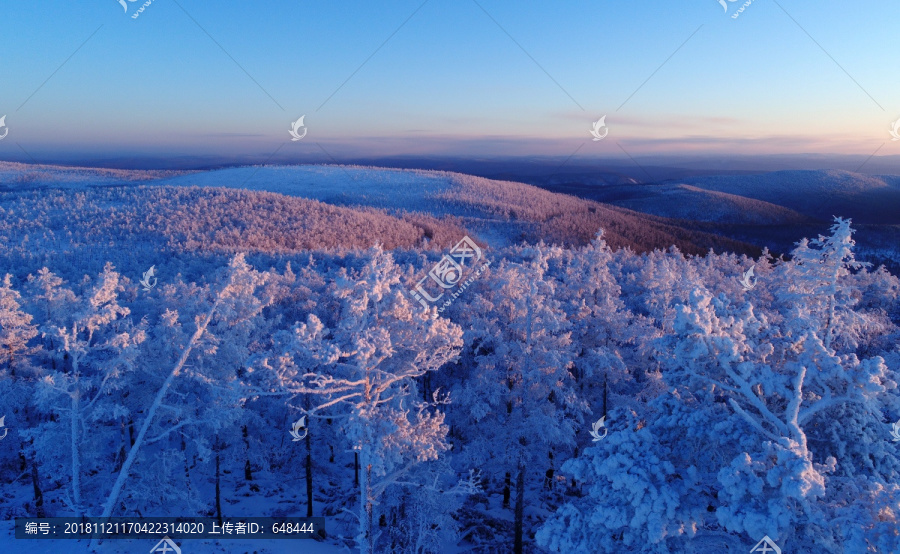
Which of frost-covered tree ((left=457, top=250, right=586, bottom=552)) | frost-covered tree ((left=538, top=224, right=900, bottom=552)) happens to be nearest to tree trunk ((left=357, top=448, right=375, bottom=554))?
frost-covered tree ((left=538, top=224, right=900, bottom=552))

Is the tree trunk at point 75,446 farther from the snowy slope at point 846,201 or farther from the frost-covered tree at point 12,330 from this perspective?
the snowy slope at point 846,201

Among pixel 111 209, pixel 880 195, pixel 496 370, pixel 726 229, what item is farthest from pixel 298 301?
pixel 880 195

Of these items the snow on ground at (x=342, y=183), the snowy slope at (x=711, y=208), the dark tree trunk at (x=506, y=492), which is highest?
the snow on ground at (x=342, y=183)

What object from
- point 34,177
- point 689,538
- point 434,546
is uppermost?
point 34,177

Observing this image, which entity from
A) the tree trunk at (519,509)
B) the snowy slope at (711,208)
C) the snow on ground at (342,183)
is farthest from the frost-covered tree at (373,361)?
the snowy slope at (711,208)

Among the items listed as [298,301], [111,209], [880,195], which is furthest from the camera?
[880,195]

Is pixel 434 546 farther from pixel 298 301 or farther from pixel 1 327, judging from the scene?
pixel 298 301

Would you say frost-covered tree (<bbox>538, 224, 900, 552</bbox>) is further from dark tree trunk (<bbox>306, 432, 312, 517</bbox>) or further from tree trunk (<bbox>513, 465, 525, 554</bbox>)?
dark tree trunk (<bbox>306, 432, 312, 517</bbox>)

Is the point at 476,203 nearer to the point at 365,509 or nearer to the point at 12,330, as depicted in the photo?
the point at 12,330
